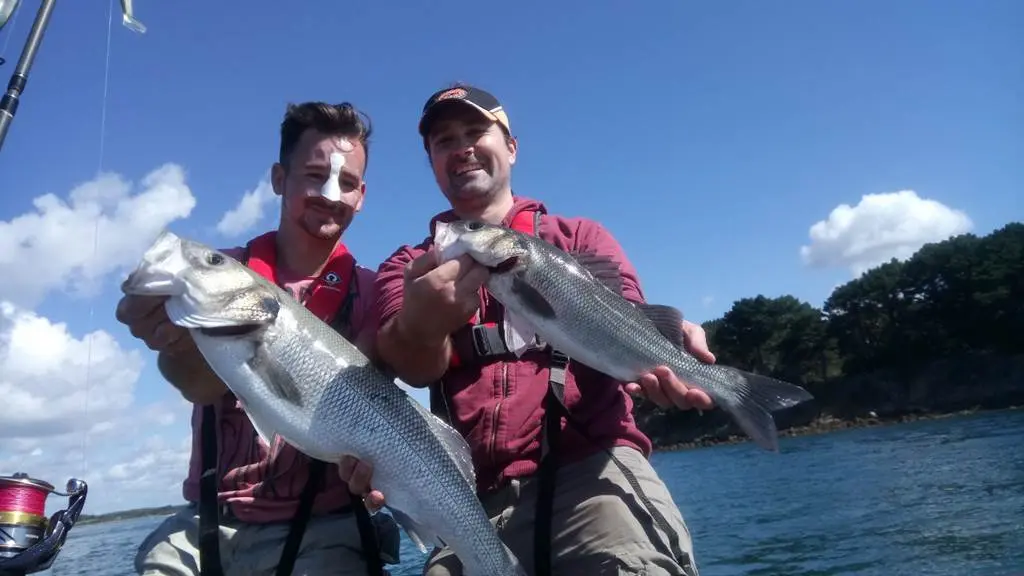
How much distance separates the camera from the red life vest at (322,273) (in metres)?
5.03

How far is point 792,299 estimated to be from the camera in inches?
3509

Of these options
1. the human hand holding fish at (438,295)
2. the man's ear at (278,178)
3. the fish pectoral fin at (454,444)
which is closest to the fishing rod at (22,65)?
the man's ear at (278,178)

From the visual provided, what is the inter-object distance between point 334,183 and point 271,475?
6.77 ft

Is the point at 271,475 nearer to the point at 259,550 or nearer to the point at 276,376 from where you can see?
the point at 259,550

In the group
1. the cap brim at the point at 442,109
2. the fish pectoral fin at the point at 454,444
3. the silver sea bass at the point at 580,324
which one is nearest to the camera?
the fish pectoral fin at the point at 454,444

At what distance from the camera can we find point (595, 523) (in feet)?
13.1

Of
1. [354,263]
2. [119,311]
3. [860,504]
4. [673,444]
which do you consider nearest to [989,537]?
[860,504]

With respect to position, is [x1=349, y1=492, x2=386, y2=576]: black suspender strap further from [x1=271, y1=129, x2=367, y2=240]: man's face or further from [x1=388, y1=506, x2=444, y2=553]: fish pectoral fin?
[x1=271, y1=129, x2=367, y2=240]: man's face

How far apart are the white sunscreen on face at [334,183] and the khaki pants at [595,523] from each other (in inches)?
94.1

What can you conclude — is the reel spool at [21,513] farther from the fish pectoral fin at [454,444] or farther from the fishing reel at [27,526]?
the fish pectoral fin at [454,444]

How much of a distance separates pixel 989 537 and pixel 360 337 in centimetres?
1371

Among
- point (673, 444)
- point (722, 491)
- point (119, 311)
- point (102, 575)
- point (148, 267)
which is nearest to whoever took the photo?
point (148, 267)

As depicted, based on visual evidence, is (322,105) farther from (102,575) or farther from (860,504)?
(102,575)

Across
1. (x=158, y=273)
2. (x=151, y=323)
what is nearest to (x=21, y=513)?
(x=151, y=323)
